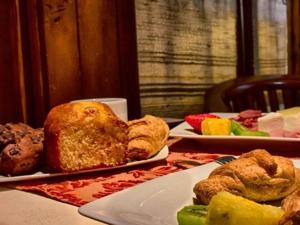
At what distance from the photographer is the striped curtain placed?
2.44m

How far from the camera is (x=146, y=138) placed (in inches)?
39.4

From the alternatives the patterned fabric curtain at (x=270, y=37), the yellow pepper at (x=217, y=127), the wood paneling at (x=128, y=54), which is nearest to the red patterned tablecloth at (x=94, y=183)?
the yellow pepper at (x=217, y=127)

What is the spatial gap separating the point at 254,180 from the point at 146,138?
0.40m

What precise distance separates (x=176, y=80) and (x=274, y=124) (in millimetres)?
1552

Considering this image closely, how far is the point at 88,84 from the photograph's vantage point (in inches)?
75.0

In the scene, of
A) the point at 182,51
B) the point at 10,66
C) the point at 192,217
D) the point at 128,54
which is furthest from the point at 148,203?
the point at 182,51

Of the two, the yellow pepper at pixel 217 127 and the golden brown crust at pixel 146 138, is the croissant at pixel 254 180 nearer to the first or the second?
the golden brown crust at pixel 146 138

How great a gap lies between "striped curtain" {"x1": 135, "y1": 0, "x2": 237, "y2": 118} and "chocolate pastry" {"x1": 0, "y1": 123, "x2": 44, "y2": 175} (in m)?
1.49

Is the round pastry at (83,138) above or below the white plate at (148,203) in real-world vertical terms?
above

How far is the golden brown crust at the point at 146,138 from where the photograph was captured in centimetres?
98

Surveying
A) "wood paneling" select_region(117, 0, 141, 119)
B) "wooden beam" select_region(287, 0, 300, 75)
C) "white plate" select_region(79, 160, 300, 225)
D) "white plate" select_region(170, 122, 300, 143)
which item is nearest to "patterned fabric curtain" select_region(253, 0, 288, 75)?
"wooden beam" select_region(287, 0, 300, 75)

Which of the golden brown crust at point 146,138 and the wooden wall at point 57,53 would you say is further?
the wooden wall at point 57,53

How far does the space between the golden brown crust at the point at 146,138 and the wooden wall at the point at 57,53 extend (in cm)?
78

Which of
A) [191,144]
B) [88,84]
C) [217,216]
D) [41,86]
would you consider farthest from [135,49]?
[217,216]
